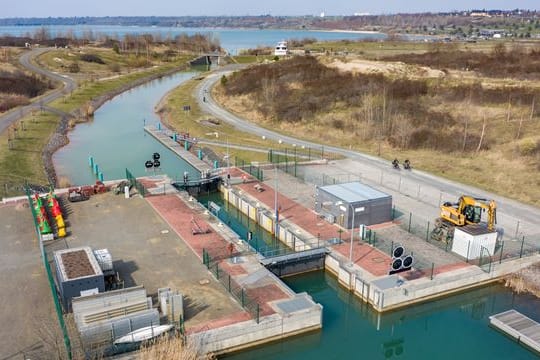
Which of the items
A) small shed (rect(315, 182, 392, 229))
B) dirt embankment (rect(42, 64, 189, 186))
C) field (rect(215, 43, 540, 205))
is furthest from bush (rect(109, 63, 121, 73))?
small shed (rect(315, 182, 392, 229))

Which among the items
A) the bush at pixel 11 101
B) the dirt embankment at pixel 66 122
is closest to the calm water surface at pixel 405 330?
the dirt embankment at pixel 66 122

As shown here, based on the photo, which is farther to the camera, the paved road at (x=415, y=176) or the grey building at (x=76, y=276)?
the paved road at (x=415, y=176)

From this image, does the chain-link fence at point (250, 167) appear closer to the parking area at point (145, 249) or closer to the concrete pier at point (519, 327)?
the parking area at point (145, 249)

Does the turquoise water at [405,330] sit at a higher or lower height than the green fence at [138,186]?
lower

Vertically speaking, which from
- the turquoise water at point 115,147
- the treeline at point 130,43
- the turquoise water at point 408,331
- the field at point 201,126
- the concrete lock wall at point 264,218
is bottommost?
the turquoise water at point 408,331

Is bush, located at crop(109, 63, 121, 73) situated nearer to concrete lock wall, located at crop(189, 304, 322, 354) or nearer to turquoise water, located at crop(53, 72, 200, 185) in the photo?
turquoise water, located at crop(53, 72, 200, 185)

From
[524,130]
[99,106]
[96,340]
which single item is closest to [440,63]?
[524,130]

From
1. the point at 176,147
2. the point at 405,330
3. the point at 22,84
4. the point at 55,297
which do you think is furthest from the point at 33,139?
the point at 405,330
